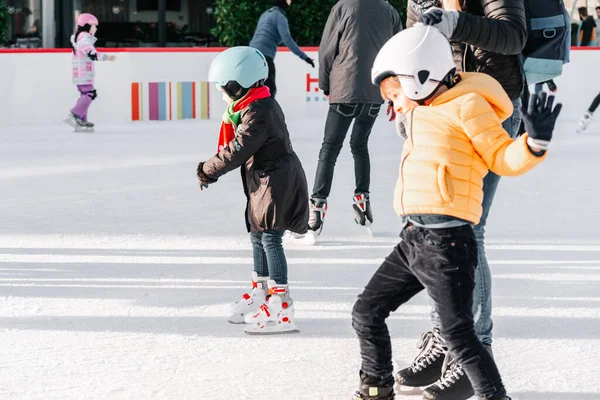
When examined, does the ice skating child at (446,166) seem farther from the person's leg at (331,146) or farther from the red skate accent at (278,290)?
the person's leg at (331,146)

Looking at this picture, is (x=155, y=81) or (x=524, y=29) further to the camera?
(x=155, y=81)

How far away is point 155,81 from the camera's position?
13.3 m

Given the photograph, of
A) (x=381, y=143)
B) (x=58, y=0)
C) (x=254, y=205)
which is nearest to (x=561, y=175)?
(x=381, y=143)

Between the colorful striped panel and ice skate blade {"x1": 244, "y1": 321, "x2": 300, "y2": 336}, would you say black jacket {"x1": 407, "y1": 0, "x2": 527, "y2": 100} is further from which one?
the colorful striped panel

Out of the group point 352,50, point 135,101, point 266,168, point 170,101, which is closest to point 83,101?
point 135,101

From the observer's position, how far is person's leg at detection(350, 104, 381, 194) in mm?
6160

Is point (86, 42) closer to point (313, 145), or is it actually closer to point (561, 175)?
point (313, 145)

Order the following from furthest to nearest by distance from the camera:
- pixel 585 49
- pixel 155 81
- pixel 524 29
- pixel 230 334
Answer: pixel 585 49 → pixel 155 81 → pixel 230 334 → pixel 524 29

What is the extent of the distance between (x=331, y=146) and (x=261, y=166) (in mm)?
1947

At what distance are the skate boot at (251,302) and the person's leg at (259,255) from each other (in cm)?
2

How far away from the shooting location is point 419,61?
297 cm

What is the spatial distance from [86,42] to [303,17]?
4960 millimetres

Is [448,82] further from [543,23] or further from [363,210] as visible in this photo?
[363,210]

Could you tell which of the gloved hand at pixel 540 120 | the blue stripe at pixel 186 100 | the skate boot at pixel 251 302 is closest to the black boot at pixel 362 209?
the skate boot at pixel 251 302
